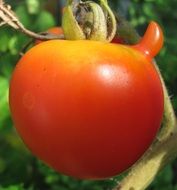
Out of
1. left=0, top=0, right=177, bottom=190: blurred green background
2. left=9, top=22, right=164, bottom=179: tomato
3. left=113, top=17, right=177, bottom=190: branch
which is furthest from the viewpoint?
left=0, top=0, right=177, bottom=190: blurred green background

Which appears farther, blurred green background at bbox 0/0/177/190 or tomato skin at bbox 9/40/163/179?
blurred green background at bbox 0/0/177/190

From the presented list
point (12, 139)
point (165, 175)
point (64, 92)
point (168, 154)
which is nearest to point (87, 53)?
point (64, 92)

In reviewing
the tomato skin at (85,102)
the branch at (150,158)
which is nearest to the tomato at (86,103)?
the tomato skin at (85,102)

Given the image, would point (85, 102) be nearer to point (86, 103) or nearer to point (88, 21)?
point (86, 103)

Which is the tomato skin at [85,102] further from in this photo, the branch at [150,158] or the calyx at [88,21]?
the branch at [150,158]

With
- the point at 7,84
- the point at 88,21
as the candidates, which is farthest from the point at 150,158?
the point at 7,84

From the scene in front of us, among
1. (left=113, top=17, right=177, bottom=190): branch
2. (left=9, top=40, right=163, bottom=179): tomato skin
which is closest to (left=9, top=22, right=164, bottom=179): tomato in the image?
(left=9, top=40, right=163, bottom=179): tomato skin

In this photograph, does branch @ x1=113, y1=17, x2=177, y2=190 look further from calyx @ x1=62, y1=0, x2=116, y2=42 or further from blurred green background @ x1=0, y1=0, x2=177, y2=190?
blurred green background @ x1=0, y1=0, x2=177, y2=190
